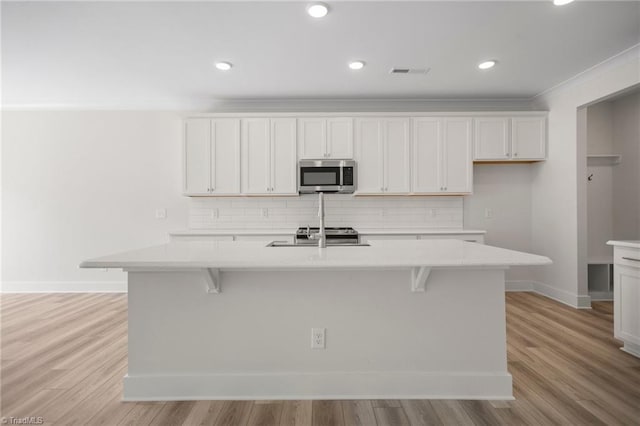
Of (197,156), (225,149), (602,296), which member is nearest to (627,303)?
(602,296)

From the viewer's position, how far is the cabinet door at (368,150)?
4164 mm

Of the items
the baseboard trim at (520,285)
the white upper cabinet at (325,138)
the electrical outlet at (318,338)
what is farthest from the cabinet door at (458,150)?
the electrical outlet at (318,338)

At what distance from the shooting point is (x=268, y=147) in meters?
4.15

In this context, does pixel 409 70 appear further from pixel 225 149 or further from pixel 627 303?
pixel 627 303

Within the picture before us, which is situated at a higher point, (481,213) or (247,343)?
(481,213)

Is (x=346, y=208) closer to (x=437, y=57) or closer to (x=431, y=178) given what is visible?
(x=431, y=178)

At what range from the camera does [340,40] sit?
282 cm

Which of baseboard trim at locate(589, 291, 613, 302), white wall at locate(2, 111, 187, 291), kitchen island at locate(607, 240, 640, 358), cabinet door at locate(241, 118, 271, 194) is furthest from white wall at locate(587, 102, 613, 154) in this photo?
white wall at locate(2, 111, 187, 291)

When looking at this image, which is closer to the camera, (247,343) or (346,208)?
(247,343)

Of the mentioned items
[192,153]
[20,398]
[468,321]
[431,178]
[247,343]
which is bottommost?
[20,398]

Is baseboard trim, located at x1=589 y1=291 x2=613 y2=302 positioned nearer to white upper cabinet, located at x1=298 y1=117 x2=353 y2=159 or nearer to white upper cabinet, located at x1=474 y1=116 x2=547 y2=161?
white upper cabinet, located at x1=474 y1=116 x2=547 y2=161

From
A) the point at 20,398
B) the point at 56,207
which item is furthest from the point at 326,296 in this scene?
the point at 56,207

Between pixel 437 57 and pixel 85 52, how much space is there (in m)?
3.30

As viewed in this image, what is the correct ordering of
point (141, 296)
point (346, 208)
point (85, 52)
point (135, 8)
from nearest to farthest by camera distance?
point (141, 296)
point (135, 8)
point (85, 52)
point (346, 208)
